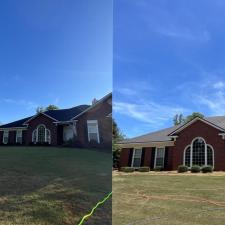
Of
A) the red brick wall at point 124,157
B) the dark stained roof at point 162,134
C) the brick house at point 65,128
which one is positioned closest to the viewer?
the brick house at point 65,128

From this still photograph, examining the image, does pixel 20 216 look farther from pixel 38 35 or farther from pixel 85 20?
pixel 85 20

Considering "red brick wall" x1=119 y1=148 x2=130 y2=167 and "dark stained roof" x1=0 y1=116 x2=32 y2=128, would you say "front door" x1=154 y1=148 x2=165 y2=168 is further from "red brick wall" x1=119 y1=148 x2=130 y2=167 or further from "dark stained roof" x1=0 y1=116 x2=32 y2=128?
"dark stained roof" x1=0 y1=116 x2=32 y2=128

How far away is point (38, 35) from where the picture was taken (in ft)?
16.2

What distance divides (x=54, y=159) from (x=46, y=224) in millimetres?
1803

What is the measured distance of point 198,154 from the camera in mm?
22000

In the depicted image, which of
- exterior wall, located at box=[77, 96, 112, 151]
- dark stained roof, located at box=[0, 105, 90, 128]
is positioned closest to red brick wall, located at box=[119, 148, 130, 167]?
exterior wall, located at box=[77, 96, 112, 151]

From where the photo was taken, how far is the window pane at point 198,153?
21688 millimetres

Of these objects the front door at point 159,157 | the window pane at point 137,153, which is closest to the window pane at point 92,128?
the front door at point 159,157

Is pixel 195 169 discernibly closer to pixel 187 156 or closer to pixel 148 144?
pixel 187 156

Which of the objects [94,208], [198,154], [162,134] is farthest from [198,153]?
[94,208]

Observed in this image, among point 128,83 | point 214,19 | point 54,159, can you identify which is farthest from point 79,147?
point 128,83

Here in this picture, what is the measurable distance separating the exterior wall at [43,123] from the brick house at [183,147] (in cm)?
1570

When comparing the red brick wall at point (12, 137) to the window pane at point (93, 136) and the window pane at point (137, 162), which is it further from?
the window pane at point (137, 162)

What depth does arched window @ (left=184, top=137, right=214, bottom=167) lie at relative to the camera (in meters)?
21.4
